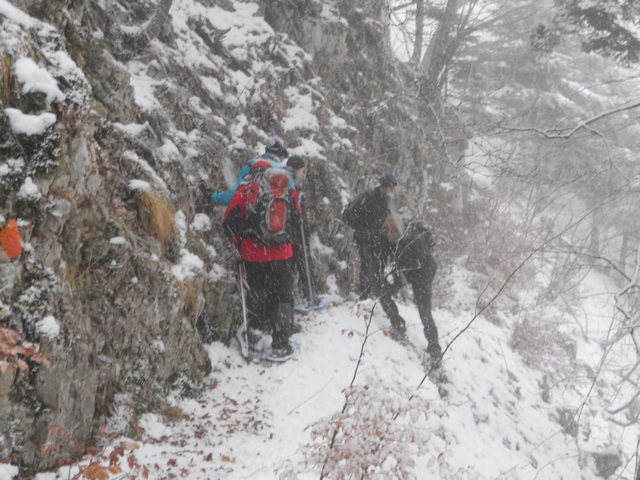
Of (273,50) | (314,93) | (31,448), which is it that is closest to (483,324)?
(314,93)

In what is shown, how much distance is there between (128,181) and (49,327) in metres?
2.04

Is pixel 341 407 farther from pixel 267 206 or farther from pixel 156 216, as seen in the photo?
pixel 156 216

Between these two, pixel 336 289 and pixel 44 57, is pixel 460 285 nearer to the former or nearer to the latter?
pixel 336 289

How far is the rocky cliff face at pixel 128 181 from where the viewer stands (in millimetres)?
2971

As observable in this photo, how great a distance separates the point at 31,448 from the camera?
2748mm

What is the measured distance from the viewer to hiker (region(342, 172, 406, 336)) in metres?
6.61

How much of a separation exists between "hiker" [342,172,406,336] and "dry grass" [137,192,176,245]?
3051mm

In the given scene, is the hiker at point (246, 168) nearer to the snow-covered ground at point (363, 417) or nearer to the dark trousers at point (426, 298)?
the snow-covered ground at point (363, 417)

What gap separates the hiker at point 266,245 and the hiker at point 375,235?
147 cm

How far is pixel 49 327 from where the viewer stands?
298cm

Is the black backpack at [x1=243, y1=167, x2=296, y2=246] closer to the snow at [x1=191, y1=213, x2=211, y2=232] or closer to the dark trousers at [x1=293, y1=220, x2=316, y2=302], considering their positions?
the snow at [x1=191, y1=213, x2=211, y2=232]

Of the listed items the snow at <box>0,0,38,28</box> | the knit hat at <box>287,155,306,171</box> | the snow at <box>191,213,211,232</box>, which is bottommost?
the snow at <box>191,213,211,232</box>

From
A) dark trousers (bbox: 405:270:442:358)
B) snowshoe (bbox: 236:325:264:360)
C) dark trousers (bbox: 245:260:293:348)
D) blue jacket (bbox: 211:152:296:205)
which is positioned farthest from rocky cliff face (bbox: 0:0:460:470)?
dark trousers (bbox: 405:270:442:358)

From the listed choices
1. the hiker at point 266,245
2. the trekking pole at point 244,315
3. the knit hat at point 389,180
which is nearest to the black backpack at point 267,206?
the hiker at point 266,245
